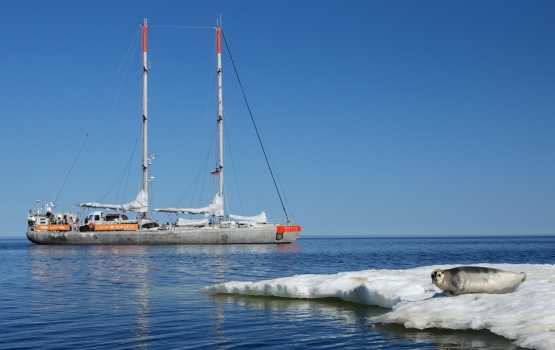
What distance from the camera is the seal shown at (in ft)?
60.1

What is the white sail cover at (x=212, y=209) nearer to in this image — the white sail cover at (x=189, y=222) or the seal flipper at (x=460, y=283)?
the white sail cover at (x=189, y=222)

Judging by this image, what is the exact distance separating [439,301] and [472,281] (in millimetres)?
1209

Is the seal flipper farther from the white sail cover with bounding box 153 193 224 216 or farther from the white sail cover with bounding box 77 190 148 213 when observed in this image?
the white sail cover with bounding box 77 190 148 213

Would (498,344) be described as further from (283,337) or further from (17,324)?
(17,324)

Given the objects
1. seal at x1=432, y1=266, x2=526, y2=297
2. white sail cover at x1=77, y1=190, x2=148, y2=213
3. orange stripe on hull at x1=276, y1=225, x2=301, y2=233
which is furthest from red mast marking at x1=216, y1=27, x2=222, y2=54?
seal at x1=432, y1=266, x2=526, y2=297

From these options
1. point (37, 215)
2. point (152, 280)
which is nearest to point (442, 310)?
point (152, 280)

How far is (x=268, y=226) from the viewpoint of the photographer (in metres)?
103

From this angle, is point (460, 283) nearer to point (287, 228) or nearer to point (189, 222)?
point (287, 228)

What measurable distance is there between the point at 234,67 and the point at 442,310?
9464 centimetres

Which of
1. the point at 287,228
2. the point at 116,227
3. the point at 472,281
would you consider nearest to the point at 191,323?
the point at 472,281

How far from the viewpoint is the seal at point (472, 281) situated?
60.1 feet

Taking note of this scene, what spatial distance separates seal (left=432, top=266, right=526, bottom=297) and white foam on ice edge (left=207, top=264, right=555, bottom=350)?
0.29 m

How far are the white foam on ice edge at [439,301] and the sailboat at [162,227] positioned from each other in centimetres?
7610

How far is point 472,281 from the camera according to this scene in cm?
1834
